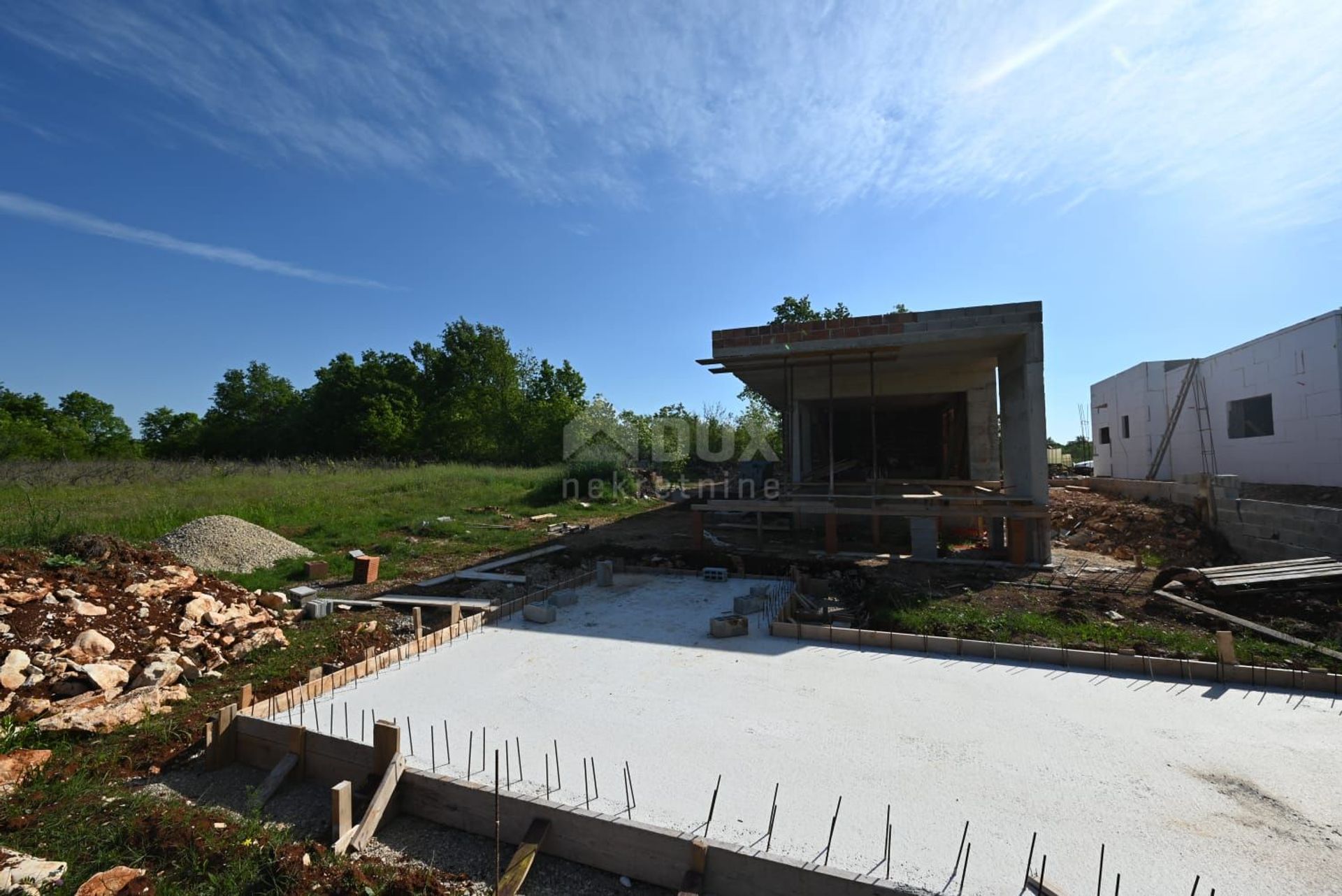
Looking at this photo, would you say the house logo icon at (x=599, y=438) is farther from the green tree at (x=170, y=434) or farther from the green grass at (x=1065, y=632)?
the green tree at (x=170, y=434)

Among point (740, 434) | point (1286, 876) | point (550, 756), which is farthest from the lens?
point (740, 434)

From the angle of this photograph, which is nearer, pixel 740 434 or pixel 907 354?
pixel 907 354

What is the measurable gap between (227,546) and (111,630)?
12.9 ft

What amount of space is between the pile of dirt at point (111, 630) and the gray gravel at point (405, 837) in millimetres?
1350

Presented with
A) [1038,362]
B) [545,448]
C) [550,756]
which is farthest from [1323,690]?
[545,448]

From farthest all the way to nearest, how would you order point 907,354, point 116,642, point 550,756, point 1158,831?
point 907,354 → point 116,642 → point 550,756 → point 1158,831

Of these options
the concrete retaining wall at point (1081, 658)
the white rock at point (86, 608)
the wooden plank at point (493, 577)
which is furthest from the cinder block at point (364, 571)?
the concrete retaining wall at point (1081, 658)

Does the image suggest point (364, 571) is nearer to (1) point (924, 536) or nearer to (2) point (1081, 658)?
(1) point (924, 536)

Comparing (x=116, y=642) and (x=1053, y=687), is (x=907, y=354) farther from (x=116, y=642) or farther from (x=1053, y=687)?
(x=116, y=642)

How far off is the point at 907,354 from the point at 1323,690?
671 cm

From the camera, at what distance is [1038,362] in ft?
27.1

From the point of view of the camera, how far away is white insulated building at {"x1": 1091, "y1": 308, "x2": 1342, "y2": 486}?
1010cm

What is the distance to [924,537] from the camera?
8.72 meters

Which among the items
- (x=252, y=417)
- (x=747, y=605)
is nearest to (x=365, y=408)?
(x=252, y=417)
